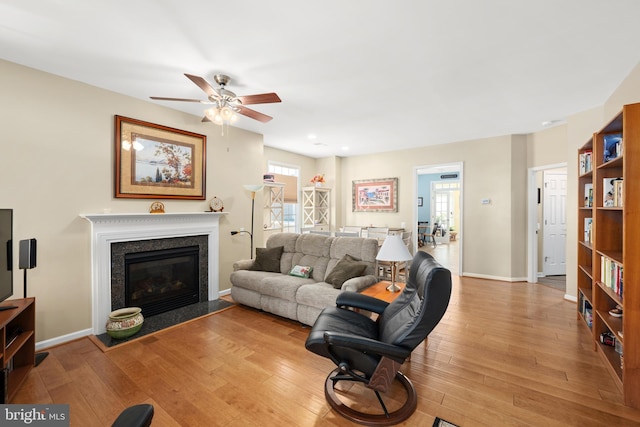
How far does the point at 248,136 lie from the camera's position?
4609 millimetres

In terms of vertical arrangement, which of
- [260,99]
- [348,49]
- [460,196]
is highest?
[348,49]

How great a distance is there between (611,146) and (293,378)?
341 centimetres

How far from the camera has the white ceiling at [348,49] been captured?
1.87 meters

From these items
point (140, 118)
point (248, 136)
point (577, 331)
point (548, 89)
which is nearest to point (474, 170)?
point (548, 89)

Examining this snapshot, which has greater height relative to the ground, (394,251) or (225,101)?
(225,101)

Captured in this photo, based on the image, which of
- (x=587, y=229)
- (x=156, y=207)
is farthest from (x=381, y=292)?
(x=156, y=207)

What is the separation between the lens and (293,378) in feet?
7.16

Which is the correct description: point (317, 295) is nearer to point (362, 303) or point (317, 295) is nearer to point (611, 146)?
point (362, 303)

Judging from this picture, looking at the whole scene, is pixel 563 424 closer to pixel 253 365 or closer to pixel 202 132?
pixel 253 365

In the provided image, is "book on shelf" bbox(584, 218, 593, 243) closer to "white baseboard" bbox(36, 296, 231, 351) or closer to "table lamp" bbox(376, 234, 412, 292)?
"table lamp" bbox(376, 234, 412, 292)

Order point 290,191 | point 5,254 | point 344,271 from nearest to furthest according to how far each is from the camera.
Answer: point 5,254
point 344,271
point 290,191

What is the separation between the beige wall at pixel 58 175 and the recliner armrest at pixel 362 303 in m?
2.77

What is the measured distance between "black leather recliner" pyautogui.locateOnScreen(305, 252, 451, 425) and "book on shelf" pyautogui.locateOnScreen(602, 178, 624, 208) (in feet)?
5.34

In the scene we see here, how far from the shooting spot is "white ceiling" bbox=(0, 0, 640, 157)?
1.87 m
